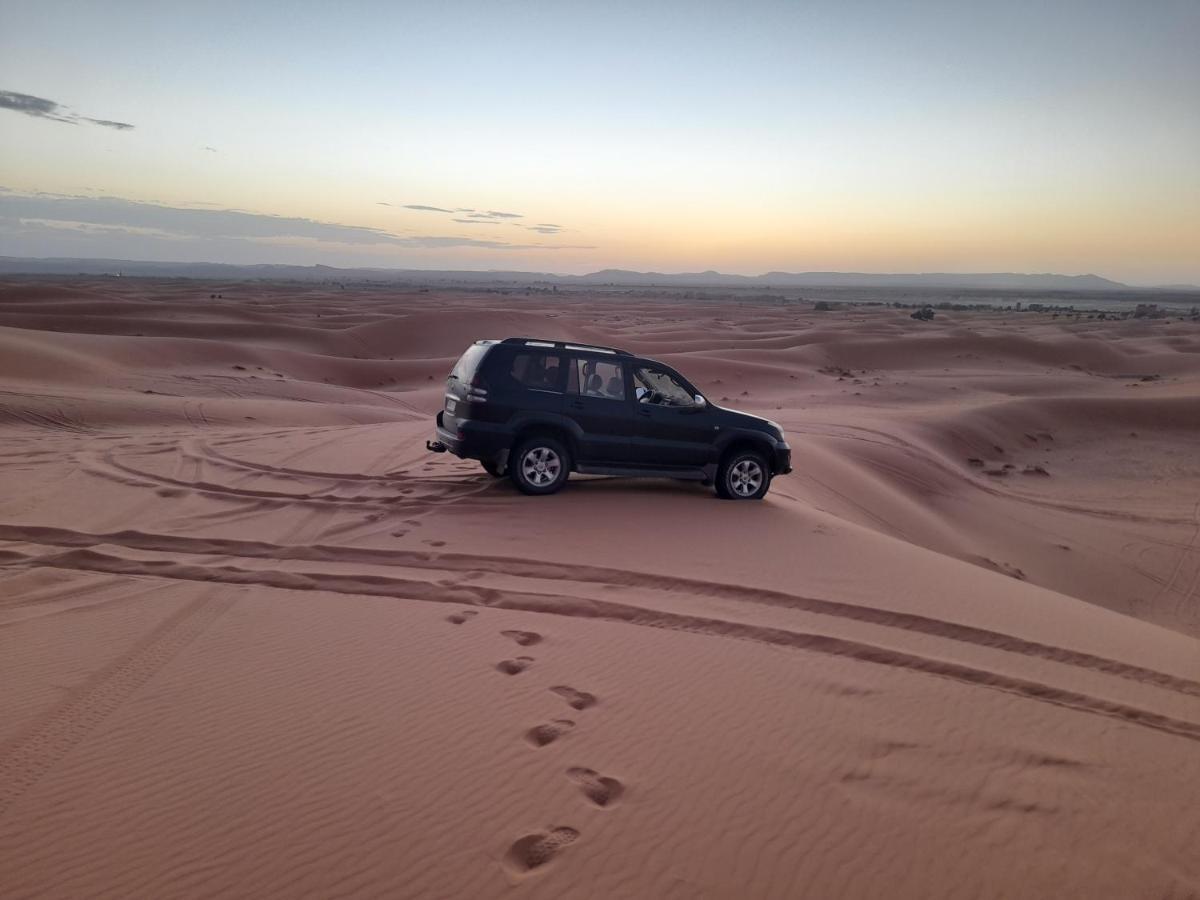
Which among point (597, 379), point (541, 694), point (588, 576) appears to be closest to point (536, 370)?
point (597, 379)

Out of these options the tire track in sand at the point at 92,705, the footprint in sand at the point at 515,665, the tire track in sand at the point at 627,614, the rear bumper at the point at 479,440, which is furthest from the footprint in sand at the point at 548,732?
the rear bumper at the point at 479,440

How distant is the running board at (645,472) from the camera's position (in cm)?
986

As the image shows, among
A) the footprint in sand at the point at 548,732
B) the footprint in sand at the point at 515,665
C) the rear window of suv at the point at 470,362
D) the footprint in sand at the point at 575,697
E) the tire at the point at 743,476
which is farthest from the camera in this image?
the tire at the point at 743,476

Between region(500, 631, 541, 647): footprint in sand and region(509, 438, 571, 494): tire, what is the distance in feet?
12.8

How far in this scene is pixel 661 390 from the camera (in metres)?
10.1

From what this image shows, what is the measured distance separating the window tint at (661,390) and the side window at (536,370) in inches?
42.9

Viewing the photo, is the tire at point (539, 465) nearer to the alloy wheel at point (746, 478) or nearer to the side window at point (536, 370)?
the side window at point (536, 370)

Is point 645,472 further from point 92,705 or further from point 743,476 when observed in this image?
point 92,705

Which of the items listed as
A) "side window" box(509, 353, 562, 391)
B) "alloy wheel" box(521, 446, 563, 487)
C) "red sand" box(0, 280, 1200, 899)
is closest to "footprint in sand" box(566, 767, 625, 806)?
"red sand" box(0, 280, 1200, 899)

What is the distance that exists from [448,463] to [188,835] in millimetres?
8441

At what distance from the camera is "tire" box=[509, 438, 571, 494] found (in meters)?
9.63

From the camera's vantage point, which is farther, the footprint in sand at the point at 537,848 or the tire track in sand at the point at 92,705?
the tire track in sand at the point at 92,705

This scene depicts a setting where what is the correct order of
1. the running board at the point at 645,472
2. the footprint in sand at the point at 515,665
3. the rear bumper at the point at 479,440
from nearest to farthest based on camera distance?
the footprint in sand at the point at 515,665 → the rear bumper at the point at 479,440 → the running board at the point at 645,472

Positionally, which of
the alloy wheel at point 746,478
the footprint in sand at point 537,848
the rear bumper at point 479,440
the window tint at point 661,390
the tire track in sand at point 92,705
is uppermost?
the window tint at point 661,390
